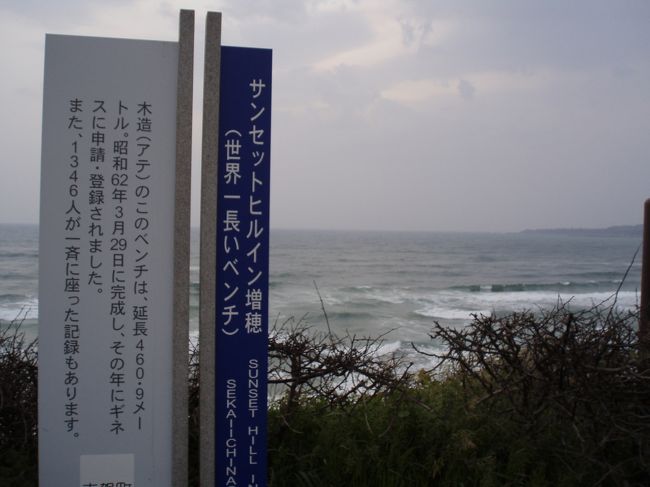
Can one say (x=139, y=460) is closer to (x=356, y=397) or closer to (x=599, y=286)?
(x=356, y=397)

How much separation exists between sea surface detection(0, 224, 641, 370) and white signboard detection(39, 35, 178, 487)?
4062 mm

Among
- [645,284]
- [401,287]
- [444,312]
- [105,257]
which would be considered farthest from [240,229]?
[401,287]

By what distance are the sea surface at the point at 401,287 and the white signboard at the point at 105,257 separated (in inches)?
160

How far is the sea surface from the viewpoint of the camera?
1877 cm

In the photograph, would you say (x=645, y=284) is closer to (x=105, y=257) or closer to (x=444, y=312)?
(x=105, y=257)

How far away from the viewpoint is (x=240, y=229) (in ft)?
9.64

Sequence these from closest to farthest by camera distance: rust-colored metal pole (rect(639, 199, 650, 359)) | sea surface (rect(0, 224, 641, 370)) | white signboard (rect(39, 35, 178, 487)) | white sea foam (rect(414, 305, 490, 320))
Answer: white signboard (rect(39, 35, 178, 487)), rust-colored metal pole (rect(639, 199, 650, 359)), sea surface (rect(0, 224, 641, 370)), white sea foam (rect(414, 305, 490, 320))

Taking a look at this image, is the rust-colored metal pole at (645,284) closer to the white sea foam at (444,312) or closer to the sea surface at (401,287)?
the sea surface at (401,287)

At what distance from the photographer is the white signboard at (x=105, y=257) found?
289 centimetres

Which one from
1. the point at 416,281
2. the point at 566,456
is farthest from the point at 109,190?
the point at 416,281

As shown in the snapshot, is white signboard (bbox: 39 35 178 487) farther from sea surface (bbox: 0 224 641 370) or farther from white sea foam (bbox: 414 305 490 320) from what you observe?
white sea foam (bbox: 414 305 490 320)

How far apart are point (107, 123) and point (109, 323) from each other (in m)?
1.05

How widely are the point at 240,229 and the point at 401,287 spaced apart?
30.3 meters

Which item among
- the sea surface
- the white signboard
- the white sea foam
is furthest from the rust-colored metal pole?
the white sea foam
